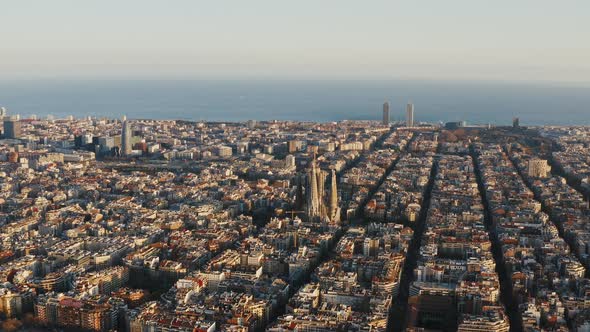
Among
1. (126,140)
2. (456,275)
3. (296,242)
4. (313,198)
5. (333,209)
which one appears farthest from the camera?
(126,140)

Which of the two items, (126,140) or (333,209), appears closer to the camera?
(333,209)

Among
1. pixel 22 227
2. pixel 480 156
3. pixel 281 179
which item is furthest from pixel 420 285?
pixel 480 156

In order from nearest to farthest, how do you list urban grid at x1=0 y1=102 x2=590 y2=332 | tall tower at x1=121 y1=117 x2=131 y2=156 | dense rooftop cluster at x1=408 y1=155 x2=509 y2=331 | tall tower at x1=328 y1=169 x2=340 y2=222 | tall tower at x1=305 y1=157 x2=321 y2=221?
1. dense rooftop cluster at x1=408 y1=155 x2=509 y2=331
2. urban grid at x1=0 y1=102 x2=590 y2=332
3. tall tower at x1=305 y1=157 x2=321 y2=221
4. tall tower at x1=328 y1=169 x2=340 y2=222
5. tall tower at x1=121 y1=117 x2=131 y2=156

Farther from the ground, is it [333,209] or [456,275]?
[333,209]

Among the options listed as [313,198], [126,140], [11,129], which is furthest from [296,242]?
[11,129]

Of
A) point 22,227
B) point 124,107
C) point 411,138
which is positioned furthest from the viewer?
point 124,107

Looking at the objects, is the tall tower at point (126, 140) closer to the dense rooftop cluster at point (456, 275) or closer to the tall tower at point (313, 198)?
the tall tower at point (313, 198)

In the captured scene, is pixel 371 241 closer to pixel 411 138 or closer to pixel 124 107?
pixel 411 138

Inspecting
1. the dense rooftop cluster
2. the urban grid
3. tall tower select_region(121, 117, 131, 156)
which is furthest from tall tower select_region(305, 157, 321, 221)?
tall tower select_region(121, 117, 131, 156)

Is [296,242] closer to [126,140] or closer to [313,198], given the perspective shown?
[313,198]

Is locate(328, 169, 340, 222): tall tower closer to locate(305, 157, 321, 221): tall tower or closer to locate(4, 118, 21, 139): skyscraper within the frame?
locate(305, 157, 321, 221): tall tower

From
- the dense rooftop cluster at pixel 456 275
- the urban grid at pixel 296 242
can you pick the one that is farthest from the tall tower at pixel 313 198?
the dense rooftop cluster at pixel 456 275
